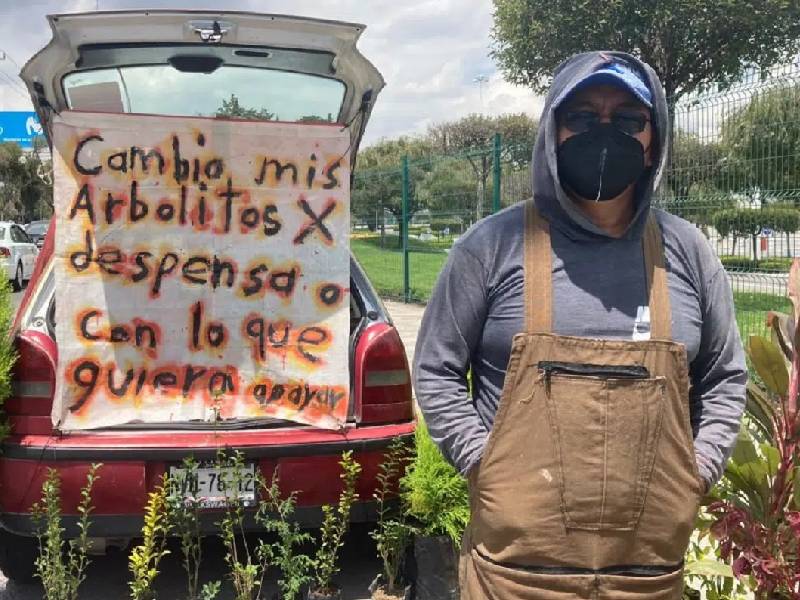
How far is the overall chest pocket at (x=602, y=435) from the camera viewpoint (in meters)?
1.62

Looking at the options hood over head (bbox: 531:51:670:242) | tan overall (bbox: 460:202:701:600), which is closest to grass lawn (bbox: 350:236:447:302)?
hood over head (bbox: 531:51:670:242)

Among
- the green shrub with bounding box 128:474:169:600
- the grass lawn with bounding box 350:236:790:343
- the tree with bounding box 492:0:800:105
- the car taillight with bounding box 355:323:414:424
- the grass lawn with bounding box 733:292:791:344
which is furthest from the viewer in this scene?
the tree with bounding box 492:0:800:105

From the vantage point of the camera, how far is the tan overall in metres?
1.62

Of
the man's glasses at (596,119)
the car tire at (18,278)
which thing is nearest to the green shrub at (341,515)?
the man's glasses at (596,119)

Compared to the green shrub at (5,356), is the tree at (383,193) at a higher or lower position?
higher

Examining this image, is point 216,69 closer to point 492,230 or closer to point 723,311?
point 492,230

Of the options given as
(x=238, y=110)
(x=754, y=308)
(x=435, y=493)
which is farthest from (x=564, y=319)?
(x=754, y=308)

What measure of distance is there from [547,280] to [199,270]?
6.57 feet

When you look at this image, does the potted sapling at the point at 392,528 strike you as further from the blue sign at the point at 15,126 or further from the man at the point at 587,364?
the blue sign at the point at 15,126

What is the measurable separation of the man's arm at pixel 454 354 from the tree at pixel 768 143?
491 centimetres

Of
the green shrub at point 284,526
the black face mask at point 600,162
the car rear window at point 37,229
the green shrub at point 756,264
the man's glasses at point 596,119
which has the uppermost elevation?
the car rear window at point 37,229

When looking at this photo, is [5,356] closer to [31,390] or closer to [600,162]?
[31,390]

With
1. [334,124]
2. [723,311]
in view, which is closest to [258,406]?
[334,124]

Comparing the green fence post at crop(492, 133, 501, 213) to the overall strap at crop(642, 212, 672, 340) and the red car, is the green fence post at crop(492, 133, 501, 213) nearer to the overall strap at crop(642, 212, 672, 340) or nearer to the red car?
the red car
